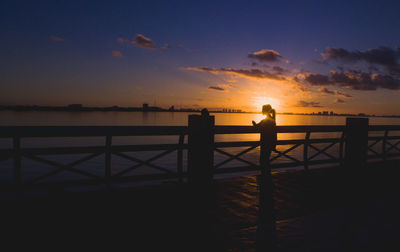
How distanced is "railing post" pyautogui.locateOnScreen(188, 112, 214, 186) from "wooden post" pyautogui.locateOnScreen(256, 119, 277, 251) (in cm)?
138

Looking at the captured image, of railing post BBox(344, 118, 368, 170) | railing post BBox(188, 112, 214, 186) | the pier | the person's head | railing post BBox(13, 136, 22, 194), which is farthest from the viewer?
railing post BBox(344, 118, 368, 170)

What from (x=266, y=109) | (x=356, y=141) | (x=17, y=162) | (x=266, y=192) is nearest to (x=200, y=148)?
(x=266, y=192)

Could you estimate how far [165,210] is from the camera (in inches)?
190

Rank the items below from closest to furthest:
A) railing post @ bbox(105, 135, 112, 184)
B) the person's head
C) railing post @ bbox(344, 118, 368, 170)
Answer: railing post @ bbox(105, 135, 112, 184) → the person's head → railing post @ bbox(344, 118, 368, 170)

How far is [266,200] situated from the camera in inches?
221

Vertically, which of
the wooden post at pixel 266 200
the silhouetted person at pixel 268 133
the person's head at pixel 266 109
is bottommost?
the wooden post at pixel 266 200

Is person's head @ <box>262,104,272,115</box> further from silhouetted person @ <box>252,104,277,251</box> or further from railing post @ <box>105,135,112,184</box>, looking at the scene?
railing post @ <box>105,135,112,184</box>

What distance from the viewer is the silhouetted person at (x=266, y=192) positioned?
3.82 m

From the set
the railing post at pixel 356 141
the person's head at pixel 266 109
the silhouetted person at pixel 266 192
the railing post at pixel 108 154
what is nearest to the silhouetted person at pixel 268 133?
the silhouetted person at pixel 266 192

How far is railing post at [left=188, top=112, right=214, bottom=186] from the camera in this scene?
20.9 ft

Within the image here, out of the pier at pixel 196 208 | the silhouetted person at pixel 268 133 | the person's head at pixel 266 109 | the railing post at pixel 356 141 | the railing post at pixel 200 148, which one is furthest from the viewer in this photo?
the railing post at pixel 356 141

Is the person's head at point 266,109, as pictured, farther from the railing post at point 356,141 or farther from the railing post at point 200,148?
the railing post at point 356,141

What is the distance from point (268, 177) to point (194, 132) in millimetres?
2755

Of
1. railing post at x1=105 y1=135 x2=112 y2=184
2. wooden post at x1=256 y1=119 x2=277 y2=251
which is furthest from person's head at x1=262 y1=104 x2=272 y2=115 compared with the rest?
railing post at x1=105 y1=135 x2=112 y2=184
